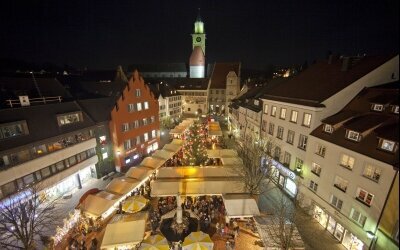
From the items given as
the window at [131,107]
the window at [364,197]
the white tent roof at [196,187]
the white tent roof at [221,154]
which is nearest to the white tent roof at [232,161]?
the white tent roof at [221,154]

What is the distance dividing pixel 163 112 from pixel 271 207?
4297 centimetres

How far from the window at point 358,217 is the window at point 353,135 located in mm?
6096


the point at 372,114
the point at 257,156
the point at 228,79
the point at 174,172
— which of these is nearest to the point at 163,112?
the point at 228,79

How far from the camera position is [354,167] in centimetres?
1772

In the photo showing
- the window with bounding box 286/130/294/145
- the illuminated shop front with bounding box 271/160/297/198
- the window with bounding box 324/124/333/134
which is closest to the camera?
the window with bounding box 324/124/333/134

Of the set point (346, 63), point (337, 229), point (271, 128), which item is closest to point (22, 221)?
point (337, 229)

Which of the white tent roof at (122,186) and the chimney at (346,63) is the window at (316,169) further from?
the white tent roof at (122,186)

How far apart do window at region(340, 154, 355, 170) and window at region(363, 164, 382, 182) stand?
1.32 m

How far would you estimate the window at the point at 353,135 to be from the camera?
17.8m

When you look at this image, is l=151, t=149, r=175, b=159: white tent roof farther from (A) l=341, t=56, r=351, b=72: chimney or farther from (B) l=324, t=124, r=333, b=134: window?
(A) l=341, t=56, r=351, b=72: chimney

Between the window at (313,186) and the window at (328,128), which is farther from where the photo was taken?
the window at (313,186)

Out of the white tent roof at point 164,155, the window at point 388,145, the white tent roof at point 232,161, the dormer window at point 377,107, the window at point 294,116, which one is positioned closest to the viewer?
the window at point 388,145

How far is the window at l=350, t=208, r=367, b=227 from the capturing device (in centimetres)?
1705

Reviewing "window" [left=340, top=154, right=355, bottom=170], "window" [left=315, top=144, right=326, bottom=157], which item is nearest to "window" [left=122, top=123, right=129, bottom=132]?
"window" [left=315, top=144, right=326, bottom=157]
